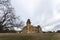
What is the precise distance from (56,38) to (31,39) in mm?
313

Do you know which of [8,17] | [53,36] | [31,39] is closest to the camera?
[31,39]

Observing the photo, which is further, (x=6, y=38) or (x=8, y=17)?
(x=8, y=17)

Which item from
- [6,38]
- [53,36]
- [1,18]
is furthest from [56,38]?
[1,18]

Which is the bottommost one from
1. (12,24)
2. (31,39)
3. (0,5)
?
(31,39)

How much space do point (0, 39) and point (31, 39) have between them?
369mm

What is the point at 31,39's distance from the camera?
154 cm

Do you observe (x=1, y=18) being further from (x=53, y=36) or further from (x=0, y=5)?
(x=53, y=36)

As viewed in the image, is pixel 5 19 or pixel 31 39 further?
pixel 5 19

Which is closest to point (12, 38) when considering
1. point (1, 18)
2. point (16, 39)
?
point (16, 39)

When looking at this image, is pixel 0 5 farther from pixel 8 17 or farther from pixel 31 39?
pixel 31 39

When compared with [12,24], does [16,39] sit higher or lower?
lower

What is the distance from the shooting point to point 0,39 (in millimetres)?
1593

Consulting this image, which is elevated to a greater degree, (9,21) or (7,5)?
(7,5)

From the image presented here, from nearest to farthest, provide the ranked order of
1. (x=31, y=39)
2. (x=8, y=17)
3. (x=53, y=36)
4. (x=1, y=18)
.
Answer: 1. (x=31, y=39)
2. (x=53, y=36)
3. (x=1, y=18)
4. (x=8, y=17)
